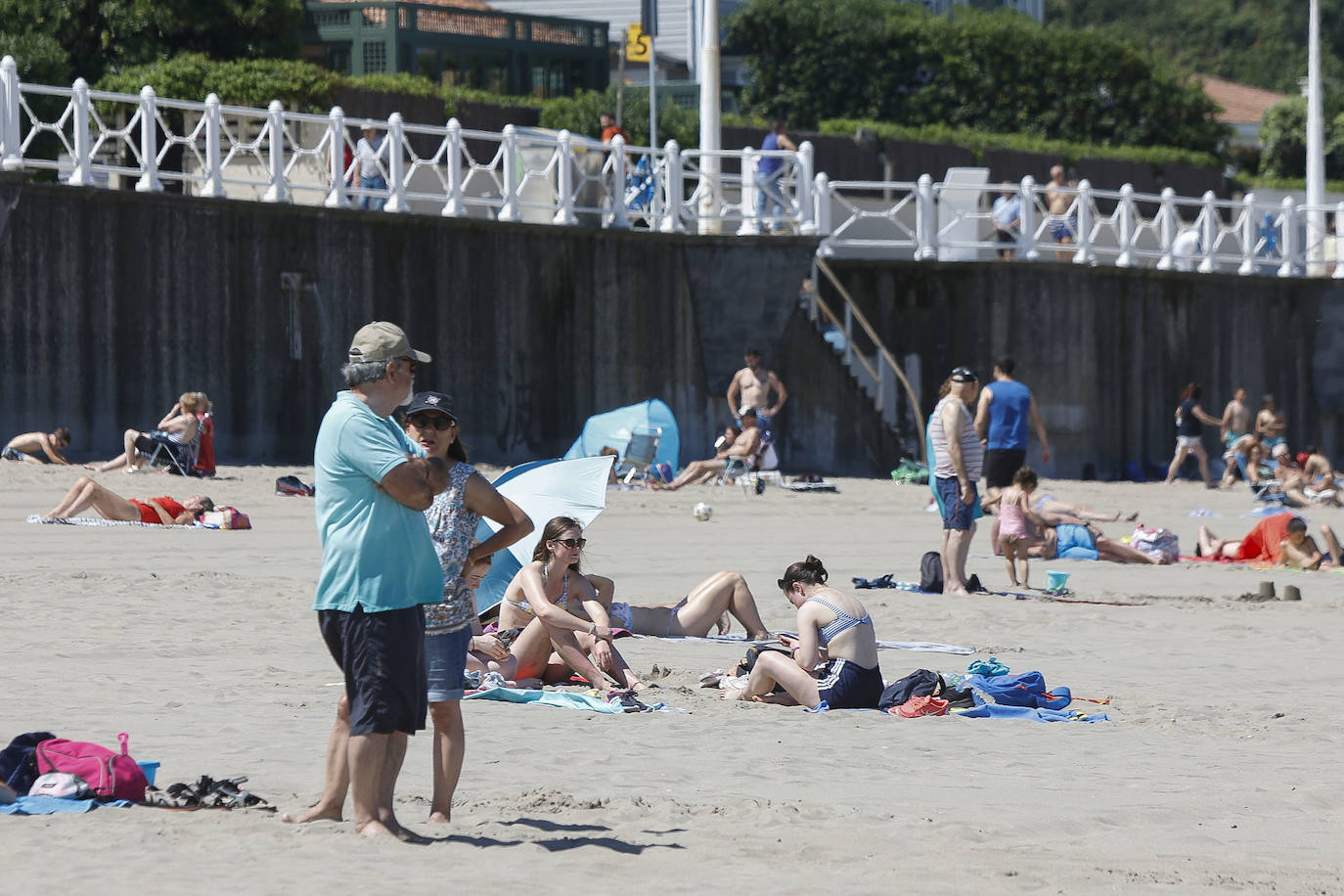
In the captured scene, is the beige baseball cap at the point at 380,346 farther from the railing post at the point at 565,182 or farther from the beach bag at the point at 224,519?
the railing post at the point at 565,182

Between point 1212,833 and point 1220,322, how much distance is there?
896 inches

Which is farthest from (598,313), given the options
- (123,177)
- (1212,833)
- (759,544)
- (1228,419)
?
(1212,833)

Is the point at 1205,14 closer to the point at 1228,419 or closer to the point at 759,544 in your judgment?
the point at 1228,419

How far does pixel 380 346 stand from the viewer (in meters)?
5.50

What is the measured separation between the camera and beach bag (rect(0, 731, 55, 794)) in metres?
6.02

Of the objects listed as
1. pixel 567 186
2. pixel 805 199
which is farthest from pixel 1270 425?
pixel 567 186

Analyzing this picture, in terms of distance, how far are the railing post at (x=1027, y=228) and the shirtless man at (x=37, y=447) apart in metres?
12.2

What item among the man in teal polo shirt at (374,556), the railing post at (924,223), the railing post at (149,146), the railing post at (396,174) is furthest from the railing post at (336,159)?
the man in teal polo shirt at (374,556)

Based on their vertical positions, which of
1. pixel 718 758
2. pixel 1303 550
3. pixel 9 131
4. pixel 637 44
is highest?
pixel 637 44

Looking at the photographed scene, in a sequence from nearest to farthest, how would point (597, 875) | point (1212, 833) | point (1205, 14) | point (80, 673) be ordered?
point (597, 875) → point (1212, 833) → point (80, 673) → point (1205, 14)

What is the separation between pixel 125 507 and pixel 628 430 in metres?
6.65

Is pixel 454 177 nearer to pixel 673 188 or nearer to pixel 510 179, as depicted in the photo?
pixel 510 179

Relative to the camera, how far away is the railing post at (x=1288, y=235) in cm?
2809

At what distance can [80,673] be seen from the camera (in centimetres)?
850
